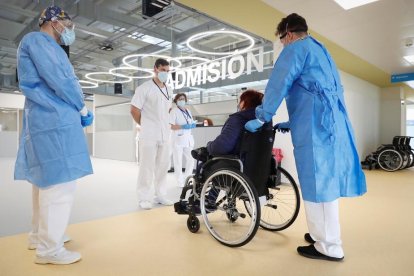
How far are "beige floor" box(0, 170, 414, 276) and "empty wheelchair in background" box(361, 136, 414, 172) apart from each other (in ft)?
15.0

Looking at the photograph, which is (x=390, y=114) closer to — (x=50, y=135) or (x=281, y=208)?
(x=281, y=208)

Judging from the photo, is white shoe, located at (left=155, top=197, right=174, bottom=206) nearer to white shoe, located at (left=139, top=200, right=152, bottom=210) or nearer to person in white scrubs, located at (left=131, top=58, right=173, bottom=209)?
person in white scrubs, located at (left=131, top=58, right=173, bottom=209)

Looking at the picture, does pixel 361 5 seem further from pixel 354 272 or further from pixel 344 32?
pixel 354 272

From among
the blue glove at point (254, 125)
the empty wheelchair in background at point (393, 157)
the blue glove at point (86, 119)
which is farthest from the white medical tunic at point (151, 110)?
the empty wheelchair in background at point (393, 157)

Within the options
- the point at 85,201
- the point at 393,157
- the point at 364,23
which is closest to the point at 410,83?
the point at 393,157

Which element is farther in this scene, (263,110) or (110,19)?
(110,19)

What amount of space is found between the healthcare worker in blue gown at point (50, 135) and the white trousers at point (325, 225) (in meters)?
1.38

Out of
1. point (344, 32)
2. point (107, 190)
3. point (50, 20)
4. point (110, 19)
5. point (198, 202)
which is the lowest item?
point (107, 190)

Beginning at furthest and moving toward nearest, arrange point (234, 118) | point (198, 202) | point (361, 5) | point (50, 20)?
point (361, 5), point (198, 202), point (234, 118), point (50, 20)

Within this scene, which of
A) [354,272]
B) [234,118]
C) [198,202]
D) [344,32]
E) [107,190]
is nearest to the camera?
[354,272]

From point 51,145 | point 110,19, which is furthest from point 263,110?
point 110,19

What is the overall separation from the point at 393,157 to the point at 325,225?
614 cm

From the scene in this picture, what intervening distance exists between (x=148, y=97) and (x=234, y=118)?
1.28 meters

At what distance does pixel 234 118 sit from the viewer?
1961 mm
